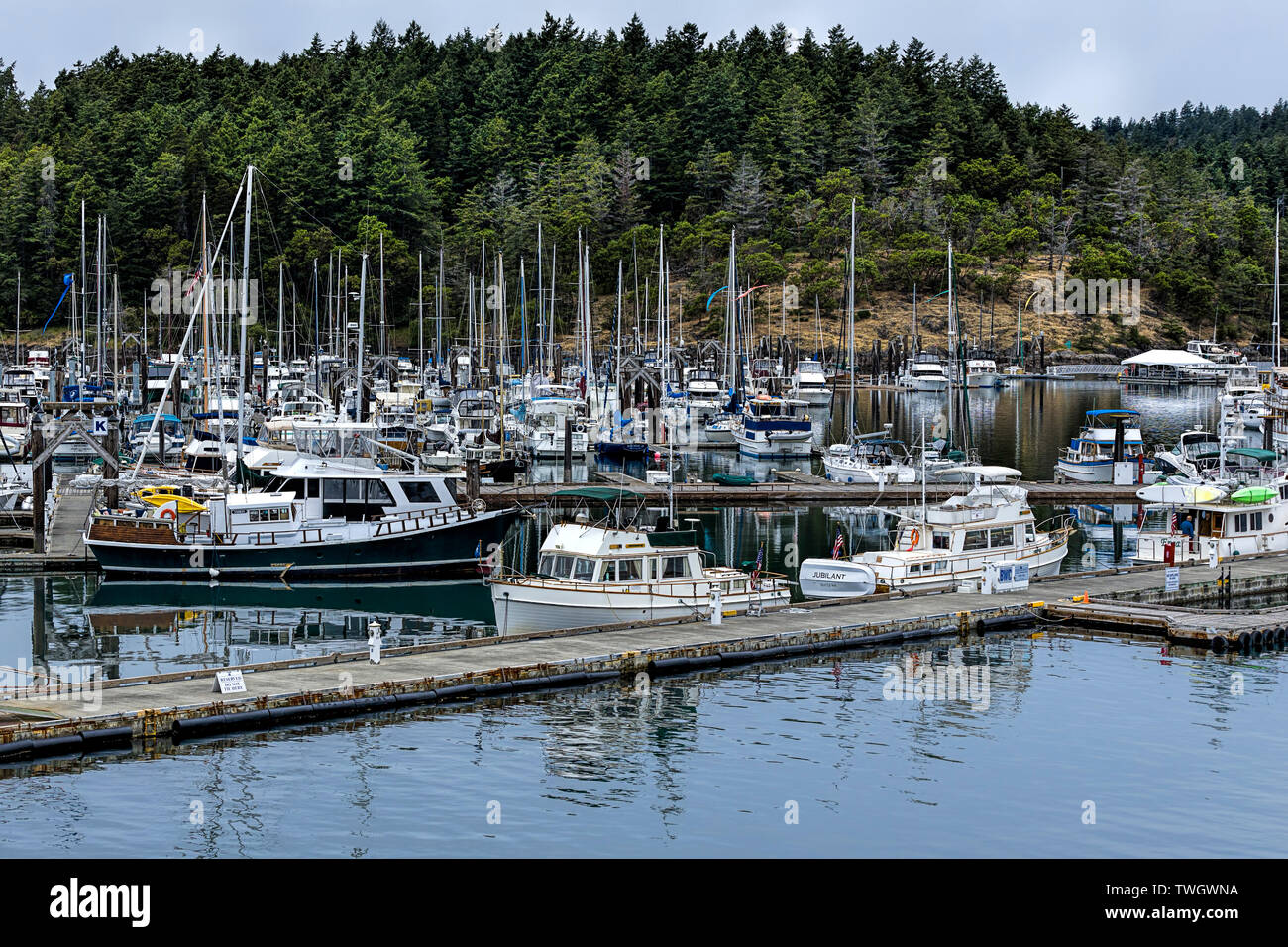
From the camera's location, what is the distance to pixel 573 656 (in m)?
37.4

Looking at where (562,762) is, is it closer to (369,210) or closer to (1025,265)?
(369,210)

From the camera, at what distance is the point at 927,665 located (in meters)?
40.2

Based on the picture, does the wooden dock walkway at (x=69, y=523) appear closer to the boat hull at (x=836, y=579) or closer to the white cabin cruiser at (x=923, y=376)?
the boat hull at (x=836, y=579)

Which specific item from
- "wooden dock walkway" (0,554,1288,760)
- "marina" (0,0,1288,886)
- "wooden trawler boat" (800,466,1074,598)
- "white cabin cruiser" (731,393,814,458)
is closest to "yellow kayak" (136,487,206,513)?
"marina" (0,0,1288,886)

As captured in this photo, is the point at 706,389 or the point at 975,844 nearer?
the point at 975,844

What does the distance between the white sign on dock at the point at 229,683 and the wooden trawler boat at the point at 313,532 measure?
19.2 m

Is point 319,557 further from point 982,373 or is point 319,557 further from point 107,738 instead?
point 982,373

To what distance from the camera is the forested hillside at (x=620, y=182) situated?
152m

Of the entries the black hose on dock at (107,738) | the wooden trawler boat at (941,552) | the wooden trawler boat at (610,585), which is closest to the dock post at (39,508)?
the wooden trawler boat at (610,585)

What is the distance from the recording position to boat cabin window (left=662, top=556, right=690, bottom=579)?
42844mm

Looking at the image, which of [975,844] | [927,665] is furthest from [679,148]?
[975,844]

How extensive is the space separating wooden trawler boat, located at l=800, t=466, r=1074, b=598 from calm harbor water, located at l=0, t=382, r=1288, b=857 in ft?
15.3

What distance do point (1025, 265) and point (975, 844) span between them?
502 feet

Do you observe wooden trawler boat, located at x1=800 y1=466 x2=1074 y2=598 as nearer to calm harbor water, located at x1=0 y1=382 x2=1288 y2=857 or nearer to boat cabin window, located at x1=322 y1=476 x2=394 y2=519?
calm harbor water, located at x1=0 y1=382 x2=1288 y2=857
